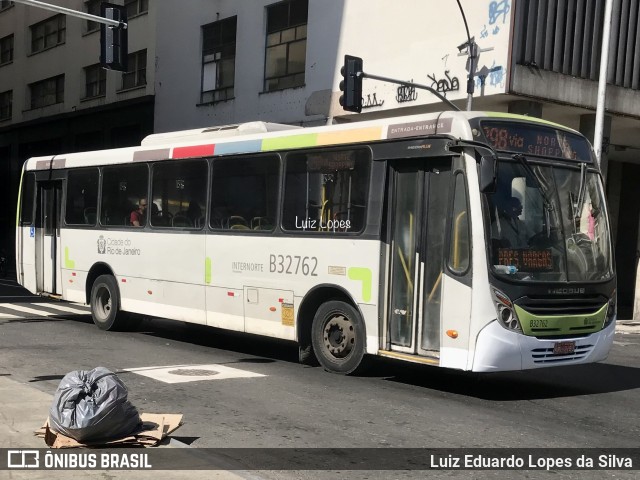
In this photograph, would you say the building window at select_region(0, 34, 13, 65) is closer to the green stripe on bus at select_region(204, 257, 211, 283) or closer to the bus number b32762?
the green stripe on bus at select_region(204, 257, 211, 283)

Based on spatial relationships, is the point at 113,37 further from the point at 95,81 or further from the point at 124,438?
the point at 95,81

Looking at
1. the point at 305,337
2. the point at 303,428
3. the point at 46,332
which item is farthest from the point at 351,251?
the point at 46,332

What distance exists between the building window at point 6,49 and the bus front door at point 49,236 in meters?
31.4

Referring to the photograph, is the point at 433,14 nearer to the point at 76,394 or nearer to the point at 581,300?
the point at 581,300

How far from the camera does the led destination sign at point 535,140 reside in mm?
9609

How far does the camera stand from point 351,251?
34.7 feet

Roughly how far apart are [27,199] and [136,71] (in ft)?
62.5

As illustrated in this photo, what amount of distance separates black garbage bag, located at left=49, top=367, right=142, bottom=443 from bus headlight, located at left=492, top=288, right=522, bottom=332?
4.08m

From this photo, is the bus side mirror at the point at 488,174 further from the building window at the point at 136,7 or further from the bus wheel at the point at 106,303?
the building window at the point at 136,7

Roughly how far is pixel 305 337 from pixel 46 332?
18.2 ft

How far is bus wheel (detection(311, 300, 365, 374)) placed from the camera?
10.5m

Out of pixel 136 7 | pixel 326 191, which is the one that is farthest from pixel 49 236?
pixel 136 7

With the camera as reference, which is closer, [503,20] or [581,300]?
[581,300]

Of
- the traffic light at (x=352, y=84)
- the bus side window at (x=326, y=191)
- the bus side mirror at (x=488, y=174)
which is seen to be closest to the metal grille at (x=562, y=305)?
the bus side mirror at (x=488, y=174)
